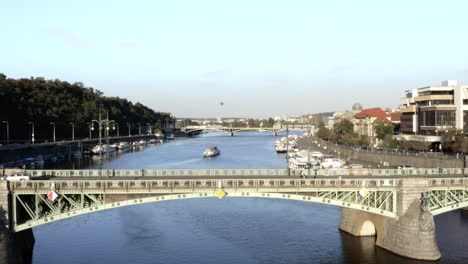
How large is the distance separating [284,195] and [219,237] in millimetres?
15254

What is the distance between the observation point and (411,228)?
1923 inches

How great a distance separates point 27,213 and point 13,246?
3.70 meters

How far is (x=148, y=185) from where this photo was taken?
1879 inches

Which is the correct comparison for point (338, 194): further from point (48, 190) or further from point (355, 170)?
point (48, 190)

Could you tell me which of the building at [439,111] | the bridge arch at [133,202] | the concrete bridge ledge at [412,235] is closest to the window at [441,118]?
the building at [439,111]

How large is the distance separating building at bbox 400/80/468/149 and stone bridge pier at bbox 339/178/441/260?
71.4 metres

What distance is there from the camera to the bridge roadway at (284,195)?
4650 cm

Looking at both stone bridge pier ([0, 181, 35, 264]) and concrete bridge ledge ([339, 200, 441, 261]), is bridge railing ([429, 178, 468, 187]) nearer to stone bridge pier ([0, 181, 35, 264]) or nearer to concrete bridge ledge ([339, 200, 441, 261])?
concrete bridge ledge ([339, 200, 441, 261])

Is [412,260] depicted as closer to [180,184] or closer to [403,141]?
[180,184]

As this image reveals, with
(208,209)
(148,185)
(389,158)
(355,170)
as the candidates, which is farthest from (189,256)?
(389,158)

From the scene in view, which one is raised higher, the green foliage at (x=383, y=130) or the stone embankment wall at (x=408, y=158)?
the green foliage at (x=383, y=130)

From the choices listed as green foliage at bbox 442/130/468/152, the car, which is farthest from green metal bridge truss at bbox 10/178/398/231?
green foliage at bbox 442/130/468/152

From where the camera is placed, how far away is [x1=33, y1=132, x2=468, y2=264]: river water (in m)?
53.3

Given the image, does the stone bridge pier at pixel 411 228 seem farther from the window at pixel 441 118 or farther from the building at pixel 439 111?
the window at pixel 441 118
